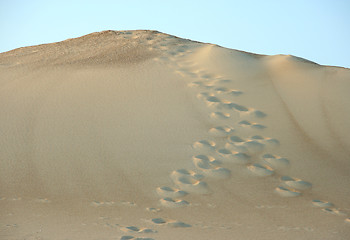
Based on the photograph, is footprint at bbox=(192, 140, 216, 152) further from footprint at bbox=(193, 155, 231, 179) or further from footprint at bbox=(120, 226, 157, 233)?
footprint at bbox=(120, 226, 157, 233)

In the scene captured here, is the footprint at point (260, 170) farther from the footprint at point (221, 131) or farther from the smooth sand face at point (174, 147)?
the footprint at point (221, 131)

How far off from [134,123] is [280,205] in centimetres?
157

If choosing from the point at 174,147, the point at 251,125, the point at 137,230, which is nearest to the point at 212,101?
the point at 251,125

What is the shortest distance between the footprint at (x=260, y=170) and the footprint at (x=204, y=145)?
371mm

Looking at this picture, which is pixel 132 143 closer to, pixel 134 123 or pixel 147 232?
pixel 134 123

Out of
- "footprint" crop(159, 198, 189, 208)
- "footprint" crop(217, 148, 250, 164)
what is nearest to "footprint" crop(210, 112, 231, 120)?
"footprint" crop(217, 148, 250, 164)

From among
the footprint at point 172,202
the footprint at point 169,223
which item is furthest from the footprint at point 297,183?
the footprint at point 169,223

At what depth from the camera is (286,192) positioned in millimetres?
3037

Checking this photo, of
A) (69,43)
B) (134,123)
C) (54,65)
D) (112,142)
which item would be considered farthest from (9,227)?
(69,43)

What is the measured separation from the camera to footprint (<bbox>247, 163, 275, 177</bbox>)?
10.7ft

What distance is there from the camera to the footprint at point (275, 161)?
3338mm

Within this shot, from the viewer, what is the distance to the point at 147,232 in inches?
100.0

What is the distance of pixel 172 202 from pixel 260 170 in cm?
79

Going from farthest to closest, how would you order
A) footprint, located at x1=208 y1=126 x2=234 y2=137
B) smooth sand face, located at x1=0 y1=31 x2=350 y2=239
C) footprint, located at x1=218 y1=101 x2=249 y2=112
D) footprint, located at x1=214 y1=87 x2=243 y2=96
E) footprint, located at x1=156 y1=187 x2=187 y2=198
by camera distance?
1. footprint, located at x1=214 y1=87 x2=243 y2=96
2. footprint, located at x1=218 y1=101 x2=249 y2=112
3. footprint, located at x1=208 y1=126 x2=234 y2=137
4. footprint, located at x1=156 y1=187 x2=187 y2=198
5. smooth sand face, located at x1=0 y1=31 x2=350 y2=239
